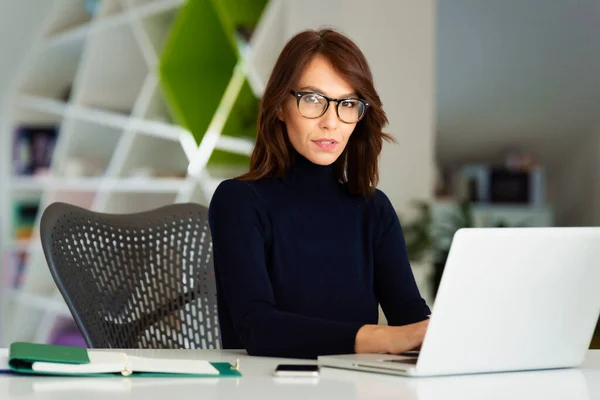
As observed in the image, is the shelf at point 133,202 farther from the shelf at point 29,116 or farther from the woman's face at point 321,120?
the woman's face at point 321,120

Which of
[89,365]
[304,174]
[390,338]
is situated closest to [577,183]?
[304,174]

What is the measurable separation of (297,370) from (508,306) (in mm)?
312

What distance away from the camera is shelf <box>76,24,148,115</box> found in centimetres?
492

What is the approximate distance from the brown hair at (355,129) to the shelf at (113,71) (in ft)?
10.6

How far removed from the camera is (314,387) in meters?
1.23

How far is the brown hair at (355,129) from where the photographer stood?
5.67ft

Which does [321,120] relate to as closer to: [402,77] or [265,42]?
[265,42]

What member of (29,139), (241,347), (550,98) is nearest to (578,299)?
(241,347)

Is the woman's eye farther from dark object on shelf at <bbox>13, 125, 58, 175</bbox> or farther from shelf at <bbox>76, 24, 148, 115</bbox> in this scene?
dark object on shelf at <bbox>13, 125, 58, 175</bbox>

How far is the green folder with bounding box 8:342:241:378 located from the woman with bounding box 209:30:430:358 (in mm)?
240

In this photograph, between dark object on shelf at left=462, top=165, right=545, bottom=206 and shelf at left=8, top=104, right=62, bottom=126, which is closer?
shelf at left=8, top=104, right=62, bottom=126

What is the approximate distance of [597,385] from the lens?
4.32 ft

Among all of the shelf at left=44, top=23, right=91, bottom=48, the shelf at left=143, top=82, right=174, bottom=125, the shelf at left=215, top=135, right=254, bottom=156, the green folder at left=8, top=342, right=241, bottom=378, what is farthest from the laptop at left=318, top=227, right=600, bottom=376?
the shelf at left=44, top=23, right=91, bottom=48

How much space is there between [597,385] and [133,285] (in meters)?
1.14
